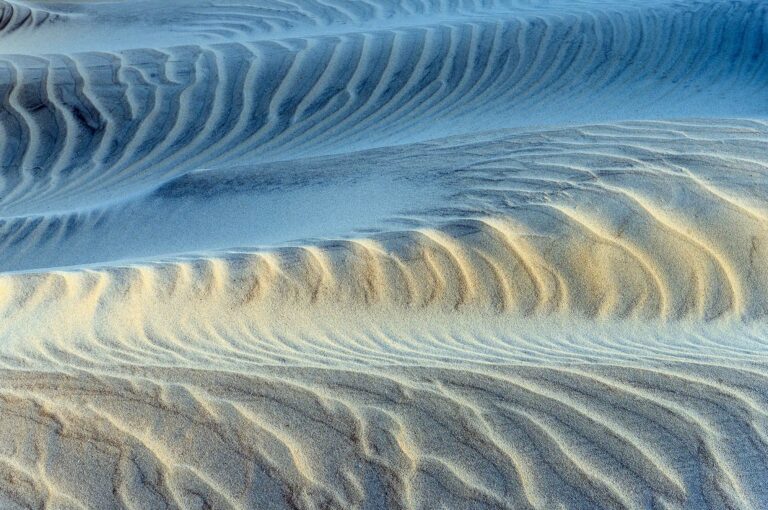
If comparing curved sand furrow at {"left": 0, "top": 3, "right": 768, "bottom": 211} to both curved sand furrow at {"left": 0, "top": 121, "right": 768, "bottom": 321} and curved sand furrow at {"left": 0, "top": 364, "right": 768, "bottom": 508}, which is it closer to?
curved sand furrow at {"left": 0, "top": 121, "right": 768, "bottom": 321}

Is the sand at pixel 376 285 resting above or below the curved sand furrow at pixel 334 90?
below

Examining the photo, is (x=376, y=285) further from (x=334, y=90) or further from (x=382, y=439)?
(x=334, y=90)

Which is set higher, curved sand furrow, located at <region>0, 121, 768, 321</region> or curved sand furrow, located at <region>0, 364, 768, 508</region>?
curved sand furrow, located at <region>0, 121, 768, 321</region>

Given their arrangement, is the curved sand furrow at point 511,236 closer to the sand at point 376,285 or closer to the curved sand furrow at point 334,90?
the sand at point 376,285

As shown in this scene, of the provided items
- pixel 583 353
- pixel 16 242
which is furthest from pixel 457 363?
pixel 16 242

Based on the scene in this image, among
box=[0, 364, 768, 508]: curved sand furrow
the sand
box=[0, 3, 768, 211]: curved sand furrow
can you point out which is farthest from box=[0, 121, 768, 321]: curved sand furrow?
box=[0, 3, 768, 211]: curved sand furrow

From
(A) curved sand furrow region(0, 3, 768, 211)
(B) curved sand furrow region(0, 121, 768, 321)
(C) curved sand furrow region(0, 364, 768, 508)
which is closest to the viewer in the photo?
(C) curved sand furrow region(0, 364, 768, 508)

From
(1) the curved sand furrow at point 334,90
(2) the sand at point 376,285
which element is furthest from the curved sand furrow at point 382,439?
(1) the curved sand furrow at point 334,90
